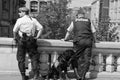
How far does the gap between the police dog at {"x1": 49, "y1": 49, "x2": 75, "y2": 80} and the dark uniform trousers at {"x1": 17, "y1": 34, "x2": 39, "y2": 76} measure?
0.48m

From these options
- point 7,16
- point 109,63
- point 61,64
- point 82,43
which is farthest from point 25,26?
point 7,16

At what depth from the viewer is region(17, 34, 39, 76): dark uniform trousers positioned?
767cm

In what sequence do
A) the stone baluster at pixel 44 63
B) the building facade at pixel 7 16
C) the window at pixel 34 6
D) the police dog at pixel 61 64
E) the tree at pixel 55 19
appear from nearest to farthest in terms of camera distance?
the police dog at pixel 61 64 → the stone baluster at pixel 44 63 → the tree at pixel 55 19 → the building facade at pixel 7 16 → the window at pixel 34 6

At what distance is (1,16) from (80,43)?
27.0m

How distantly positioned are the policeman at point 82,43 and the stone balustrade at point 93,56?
443 millimetres

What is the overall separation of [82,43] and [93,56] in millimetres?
932

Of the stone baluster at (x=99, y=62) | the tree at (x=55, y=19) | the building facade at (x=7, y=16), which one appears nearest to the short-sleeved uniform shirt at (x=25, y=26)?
the stone baluster at (x=99, y=62)

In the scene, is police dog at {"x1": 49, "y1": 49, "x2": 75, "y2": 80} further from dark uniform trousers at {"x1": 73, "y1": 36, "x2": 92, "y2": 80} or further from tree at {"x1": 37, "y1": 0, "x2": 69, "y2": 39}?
tree at {"x1": 37, "y1": 0, "x2": 69, "y2": 39}

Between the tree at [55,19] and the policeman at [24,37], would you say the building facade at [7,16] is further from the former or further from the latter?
the policeman at [24,37]

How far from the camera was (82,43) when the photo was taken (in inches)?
312

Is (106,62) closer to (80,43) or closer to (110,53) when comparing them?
(110,53)

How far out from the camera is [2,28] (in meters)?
34.7

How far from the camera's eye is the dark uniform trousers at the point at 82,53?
313 inches

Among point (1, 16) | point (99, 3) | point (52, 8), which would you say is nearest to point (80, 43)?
→ point (52, 8)
